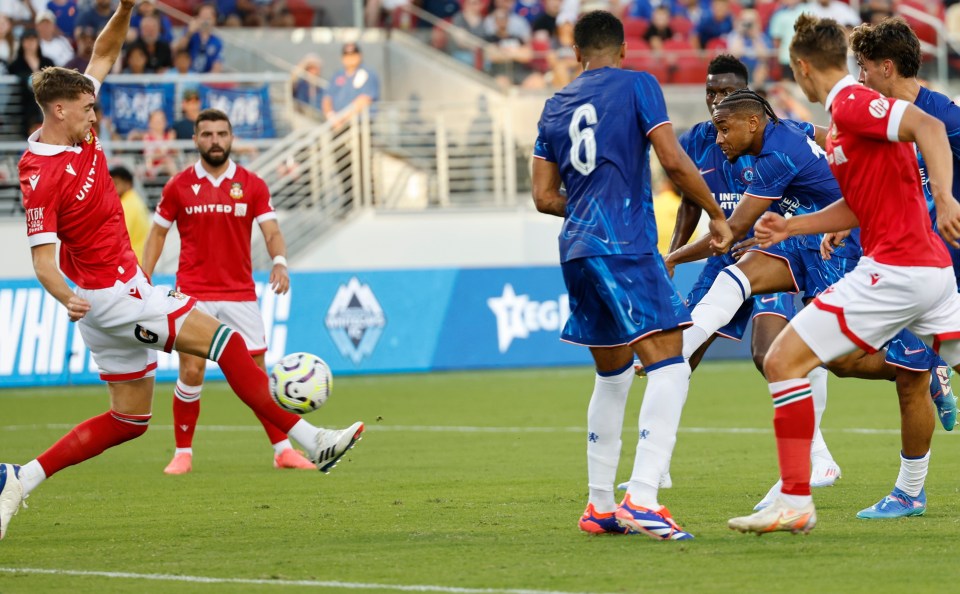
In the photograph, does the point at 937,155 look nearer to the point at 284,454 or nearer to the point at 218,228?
the point at 284,454

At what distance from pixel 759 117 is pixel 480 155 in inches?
603

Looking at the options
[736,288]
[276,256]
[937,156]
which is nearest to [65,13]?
[276,256]

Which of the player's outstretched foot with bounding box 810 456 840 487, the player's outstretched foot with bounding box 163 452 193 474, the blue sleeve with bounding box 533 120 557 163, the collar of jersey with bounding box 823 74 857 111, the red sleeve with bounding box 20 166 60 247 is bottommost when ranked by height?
the player's outstretched foot with bounding box 163 452 193 474

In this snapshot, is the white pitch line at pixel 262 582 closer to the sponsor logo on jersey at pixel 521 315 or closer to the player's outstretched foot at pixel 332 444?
the player's outstretched foot at pixel 332 444

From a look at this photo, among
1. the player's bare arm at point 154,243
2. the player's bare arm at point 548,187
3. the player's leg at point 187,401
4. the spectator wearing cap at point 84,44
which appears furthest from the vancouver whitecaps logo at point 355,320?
the player's bare arm at point 548,187

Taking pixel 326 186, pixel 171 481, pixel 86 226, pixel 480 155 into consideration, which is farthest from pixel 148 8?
pixel 86 226

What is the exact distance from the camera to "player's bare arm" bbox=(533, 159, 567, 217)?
700 cm

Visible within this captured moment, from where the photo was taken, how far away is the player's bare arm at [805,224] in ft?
21.6

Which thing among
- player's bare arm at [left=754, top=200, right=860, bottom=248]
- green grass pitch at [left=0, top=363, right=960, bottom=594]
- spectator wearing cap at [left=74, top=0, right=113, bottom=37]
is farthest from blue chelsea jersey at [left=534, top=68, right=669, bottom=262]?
spectator wearing cap at [left=74, top=0, right=113, bottom=37]

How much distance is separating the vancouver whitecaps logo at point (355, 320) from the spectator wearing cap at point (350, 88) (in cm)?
509

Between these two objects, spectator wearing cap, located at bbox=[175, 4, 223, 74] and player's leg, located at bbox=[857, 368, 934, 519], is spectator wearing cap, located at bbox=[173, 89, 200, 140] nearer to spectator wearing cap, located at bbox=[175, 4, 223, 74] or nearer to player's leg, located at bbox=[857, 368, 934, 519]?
spectator wearing cap, located at bbox=[175, 4, 223, 74]

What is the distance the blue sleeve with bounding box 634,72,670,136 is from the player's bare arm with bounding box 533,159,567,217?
1.68ft

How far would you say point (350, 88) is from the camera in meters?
22.5

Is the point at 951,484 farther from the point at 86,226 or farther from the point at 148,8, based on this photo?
the point at 148,8
